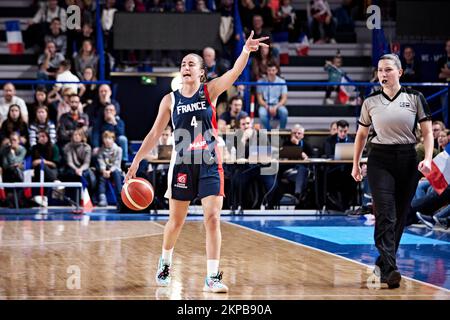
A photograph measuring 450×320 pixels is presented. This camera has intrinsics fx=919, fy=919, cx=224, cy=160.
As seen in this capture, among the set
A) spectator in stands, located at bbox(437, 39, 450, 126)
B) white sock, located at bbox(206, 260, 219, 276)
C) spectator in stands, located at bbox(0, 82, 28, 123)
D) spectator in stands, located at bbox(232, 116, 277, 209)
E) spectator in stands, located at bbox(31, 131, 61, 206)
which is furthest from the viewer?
spectator in stands, located at bbox(437, 39, 450, 126)

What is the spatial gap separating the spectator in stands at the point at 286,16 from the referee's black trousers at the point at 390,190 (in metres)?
13.5

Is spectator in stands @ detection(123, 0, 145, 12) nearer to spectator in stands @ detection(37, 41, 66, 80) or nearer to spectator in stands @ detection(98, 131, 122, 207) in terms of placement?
spectator in stands @ detection(37, 41, 66, 80)

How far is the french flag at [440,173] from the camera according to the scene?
43.9 ft

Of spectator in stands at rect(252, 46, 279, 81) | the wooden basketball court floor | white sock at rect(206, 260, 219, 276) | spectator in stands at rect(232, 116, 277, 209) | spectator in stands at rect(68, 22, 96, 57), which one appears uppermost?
spectator in stands at rect(68, 22, 96, 57)

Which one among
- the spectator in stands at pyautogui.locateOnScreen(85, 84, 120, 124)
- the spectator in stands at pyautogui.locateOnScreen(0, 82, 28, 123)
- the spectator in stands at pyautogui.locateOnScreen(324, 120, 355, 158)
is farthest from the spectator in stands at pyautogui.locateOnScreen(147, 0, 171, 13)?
the spectator in stands at pyautogui.locateOnScreen(324, 120, 355, 158)

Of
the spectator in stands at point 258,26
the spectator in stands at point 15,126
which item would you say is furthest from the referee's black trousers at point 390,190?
the spectator in stands at point 258,26

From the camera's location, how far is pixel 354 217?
1566 cm

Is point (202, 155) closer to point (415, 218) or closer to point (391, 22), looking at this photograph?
point (415, 218)

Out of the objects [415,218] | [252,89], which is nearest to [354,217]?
[415,218]

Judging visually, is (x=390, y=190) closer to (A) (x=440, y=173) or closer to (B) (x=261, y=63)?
(A) (x=440, y=173)

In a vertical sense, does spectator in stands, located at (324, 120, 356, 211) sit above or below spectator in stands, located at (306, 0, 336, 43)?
below

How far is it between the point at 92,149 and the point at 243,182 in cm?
297

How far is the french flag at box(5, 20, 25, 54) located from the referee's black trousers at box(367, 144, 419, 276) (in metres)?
14.2

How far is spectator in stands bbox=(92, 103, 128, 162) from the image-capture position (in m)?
17.2
